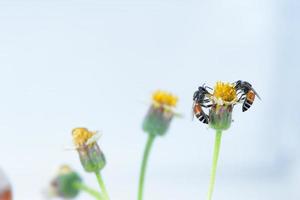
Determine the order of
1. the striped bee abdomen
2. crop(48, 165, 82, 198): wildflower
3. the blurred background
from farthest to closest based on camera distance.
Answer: the blurred background → the striped bee abdomen → crop(48, 165, 82, 198): wildflower

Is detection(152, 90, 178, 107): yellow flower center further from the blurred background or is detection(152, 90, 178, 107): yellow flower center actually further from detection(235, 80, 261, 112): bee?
the blurred background

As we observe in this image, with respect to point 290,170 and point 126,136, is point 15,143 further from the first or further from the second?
point 290,170

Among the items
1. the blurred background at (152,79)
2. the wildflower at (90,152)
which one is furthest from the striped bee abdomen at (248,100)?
the blurred background at (152,79)

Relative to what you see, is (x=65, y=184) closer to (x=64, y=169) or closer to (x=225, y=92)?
(x=64, y=169)

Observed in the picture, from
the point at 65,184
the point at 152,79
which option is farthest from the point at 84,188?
the point at 152,79

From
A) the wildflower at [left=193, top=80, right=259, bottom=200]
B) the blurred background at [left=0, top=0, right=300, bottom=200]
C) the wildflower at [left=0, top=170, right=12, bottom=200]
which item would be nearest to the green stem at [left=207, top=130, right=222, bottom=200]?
the wildflower at [left=193, top=80, right=259, bottom=200]
